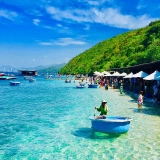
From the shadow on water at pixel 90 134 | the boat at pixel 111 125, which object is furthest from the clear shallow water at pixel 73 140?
the boat at pixel 111 125

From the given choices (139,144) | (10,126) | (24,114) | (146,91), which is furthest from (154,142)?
(146,91)

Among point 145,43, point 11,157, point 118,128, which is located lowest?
point 11,157

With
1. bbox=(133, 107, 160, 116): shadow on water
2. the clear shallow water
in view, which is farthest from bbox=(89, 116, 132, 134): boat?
bbox=(133, 107, 160, 116): shadow on water

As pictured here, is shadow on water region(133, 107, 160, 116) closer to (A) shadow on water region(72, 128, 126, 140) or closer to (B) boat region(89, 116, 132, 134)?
(A) shadow on water region(72, 128, 126, 140)

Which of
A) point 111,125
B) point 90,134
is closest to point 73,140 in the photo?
point 90,134

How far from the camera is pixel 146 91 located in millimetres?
26844

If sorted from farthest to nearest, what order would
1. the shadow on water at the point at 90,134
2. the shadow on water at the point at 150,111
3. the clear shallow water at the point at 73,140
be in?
1. the shadow on water at the point at 150,111
2. the shadow on water at the point at 90,134
3. the clear shallow water at the point at 73,140

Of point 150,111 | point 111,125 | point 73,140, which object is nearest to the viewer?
point 111,125

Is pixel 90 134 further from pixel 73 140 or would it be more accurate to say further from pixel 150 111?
pixel 150 111

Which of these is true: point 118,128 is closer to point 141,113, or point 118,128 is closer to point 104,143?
point 104,143

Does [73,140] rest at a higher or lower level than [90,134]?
lower

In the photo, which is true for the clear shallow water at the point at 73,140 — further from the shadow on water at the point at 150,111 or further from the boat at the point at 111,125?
the boat at the point at 111,125

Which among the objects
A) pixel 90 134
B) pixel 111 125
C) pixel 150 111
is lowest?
pixel 90 134

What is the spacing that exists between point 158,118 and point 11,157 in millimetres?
9892
